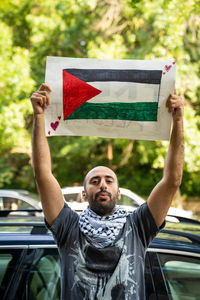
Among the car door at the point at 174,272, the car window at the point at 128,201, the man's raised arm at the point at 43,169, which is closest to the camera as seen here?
the man's raised arm at the point at 43,169

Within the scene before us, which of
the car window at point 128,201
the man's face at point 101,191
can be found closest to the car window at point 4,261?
the man's face at point 101,191

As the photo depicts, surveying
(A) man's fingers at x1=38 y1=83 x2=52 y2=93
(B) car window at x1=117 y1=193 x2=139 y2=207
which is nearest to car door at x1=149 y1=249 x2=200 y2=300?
(A) man's fingers at x1=38 y1=83 x2=52 y2=93

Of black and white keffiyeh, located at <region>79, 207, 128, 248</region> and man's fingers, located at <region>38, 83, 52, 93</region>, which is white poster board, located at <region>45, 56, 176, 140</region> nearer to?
man's fingers, located at <region>38, 83, 52, 93</region>

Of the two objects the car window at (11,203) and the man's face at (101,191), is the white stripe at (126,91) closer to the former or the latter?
the man's face at (101,191)

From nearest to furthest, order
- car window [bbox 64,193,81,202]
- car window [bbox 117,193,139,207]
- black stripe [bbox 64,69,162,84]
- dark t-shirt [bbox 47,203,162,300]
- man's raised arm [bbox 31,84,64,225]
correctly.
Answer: dark t-shirt [bbox 47,203,162,300]
man's raised arm [bbox 31,84,64,225]
black stripe [bbox 64,69,162,84]
car window [bbox 64,193,81,202]
car window [bbox 117,193,139,207]

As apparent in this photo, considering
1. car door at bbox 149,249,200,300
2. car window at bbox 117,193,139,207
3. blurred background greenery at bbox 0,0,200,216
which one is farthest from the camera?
blurred background greenery at bbox 0,0,200,216

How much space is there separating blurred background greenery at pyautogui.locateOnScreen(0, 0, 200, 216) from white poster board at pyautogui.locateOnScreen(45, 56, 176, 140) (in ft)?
22.1

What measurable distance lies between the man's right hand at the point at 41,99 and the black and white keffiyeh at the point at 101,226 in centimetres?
56

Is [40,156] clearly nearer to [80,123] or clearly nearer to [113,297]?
[80,123]

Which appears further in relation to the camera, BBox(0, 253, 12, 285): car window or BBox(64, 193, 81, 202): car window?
BBox(64, 193, 81, 202): car window

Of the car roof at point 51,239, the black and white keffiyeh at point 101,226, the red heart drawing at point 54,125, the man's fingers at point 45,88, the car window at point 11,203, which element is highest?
the man's fingers at point 45,88

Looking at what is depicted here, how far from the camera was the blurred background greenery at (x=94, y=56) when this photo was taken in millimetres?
11859

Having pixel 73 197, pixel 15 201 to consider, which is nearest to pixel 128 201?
pixel 73 197

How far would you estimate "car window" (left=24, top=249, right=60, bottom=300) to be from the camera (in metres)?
2.58
